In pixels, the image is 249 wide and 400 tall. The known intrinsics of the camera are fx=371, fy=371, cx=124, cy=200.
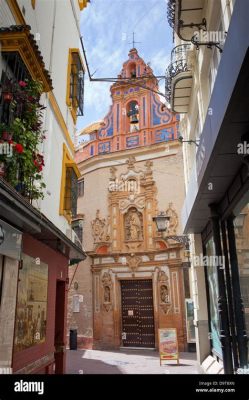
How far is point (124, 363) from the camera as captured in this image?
13102 mm

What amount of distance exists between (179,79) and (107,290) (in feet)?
38.2

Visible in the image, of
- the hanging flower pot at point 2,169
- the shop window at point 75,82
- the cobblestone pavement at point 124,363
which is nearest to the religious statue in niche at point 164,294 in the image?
Result: the cobblestone pavement at point 124,363

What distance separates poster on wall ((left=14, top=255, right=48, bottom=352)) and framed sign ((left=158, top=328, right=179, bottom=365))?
5.95 metres

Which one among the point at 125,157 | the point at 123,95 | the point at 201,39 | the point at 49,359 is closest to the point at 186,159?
the point at 201,39

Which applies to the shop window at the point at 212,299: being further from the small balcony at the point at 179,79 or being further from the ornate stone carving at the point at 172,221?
the ornate stone carving at the point at 172,221

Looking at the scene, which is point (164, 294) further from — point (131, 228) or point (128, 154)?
point (128, 154)

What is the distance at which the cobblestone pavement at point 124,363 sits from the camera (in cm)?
1127

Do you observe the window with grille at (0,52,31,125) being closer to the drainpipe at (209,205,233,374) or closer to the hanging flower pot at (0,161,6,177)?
the hanging flower pot at (0,161,6,177)

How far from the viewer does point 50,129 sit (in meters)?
8.44

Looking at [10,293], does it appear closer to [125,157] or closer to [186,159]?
[186,159]

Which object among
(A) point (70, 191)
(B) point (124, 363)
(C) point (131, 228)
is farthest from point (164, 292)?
(A) point (70, 191)

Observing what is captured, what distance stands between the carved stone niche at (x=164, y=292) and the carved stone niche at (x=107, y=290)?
2.51m

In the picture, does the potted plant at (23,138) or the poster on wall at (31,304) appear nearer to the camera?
the potted plant at (23,138)
